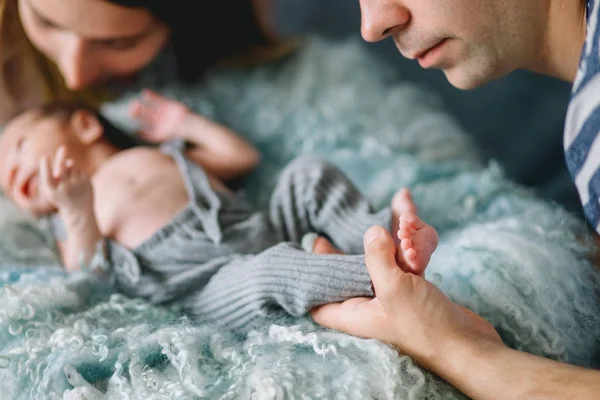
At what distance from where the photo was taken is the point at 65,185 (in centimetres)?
102

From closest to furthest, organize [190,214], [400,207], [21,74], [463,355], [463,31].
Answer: [463,355] → [463,31] → [400,207] → [190,214] → [21,74]

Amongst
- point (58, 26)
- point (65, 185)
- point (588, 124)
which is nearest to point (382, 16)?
point (588, 124)

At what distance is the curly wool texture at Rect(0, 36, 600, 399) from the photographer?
692 mm

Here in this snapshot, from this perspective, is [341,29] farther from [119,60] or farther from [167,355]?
[167,355]

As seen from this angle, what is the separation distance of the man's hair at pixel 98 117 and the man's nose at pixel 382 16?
0.68 meters

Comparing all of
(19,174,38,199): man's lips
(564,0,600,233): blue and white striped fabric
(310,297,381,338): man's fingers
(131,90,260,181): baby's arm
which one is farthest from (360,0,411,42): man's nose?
(19,174,38,199): man's lips

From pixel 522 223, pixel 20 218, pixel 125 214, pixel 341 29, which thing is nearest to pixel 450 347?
pixel 522 223

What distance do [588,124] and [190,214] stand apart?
643mm

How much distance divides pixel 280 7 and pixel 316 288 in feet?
3.29

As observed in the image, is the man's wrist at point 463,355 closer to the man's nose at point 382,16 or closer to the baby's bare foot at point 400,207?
the baby's bare foot at point 400,207

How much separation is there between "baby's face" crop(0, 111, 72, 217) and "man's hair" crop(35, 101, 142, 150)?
0.02m

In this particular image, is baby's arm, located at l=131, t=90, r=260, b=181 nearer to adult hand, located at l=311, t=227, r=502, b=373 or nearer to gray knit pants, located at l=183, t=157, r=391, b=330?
gray knit pants, located at l=183, t=157, r=391, b=330

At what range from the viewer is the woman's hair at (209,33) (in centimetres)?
136

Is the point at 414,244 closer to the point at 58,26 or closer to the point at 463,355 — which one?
the point at 463,355
